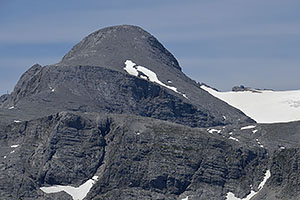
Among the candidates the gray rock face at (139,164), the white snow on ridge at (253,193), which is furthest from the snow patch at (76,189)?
the white snow on ridge at (253,193)

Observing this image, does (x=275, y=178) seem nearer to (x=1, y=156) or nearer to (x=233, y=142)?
(x=233, y=142)

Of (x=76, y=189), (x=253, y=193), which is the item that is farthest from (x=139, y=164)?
(x=253, y=193)

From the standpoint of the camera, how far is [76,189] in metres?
189

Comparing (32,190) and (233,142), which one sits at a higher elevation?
(233,142)

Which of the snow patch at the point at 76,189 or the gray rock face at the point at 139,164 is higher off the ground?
the gray rock face at the point at 139,164

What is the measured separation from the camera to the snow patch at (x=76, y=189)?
18625cm

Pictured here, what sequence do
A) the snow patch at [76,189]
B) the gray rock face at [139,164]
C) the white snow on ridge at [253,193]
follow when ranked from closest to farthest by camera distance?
the white snow on ridge at [253,193], the gray rock face at [139,164], the snow patch at [76,189]

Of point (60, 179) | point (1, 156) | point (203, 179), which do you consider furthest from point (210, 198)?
point (1, 156)

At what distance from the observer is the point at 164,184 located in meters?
185

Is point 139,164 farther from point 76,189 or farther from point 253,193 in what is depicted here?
point 253,193

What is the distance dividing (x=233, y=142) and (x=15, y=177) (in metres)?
46.7

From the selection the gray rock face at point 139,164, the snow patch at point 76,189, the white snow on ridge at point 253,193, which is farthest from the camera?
the snow patch at point 76,189

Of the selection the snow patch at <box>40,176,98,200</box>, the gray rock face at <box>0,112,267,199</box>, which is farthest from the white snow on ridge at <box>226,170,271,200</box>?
the snow patch at <box>40,176,98,200</box>

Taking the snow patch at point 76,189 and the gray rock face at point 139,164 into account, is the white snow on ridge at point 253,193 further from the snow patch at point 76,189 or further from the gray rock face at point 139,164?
the snow patch at point 76,189
